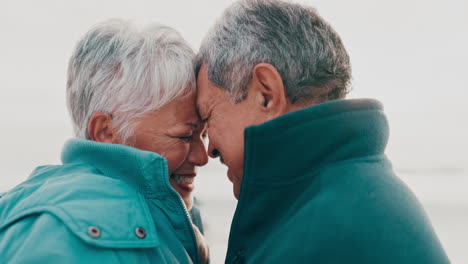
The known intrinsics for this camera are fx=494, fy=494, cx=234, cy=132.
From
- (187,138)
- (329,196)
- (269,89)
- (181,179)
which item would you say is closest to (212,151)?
(187,138)

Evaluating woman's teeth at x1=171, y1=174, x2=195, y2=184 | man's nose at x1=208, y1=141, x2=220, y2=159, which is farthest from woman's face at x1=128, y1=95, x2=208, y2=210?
man's nose at x1=208, y1=141, x2=220, y2=159

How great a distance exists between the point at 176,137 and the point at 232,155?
32 cm

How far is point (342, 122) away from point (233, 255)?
677 millimetres

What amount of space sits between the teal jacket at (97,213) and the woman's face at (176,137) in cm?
32

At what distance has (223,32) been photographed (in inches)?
82.4

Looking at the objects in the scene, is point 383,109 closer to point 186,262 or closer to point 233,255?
point 233,255

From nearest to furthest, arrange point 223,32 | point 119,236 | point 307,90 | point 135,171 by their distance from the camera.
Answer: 1. point 119,236
2. point 135,171
3. point 307,90
4. point 223,32

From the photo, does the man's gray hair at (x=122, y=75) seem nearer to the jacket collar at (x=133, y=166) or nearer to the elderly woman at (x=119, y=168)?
the elderly woman at (x=119, y=168)

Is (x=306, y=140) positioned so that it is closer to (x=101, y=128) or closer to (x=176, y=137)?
(x=176, y=137)

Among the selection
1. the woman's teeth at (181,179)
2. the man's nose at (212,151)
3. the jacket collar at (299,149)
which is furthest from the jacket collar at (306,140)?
the woman's teeth at (181,179)

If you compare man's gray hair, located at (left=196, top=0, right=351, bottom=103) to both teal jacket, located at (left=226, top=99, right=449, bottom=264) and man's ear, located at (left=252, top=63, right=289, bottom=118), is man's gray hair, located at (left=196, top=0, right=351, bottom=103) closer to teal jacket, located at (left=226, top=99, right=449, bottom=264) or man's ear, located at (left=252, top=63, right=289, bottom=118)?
man's ear, located at (left=252, top=63, right=289, bottom=118)

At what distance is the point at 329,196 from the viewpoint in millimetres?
1715

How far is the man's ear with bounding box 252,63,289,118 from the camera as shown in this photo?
1923 millimetres

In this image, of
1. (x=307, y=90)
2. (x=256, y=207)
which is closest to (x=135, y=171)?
(x=256, y=207)
